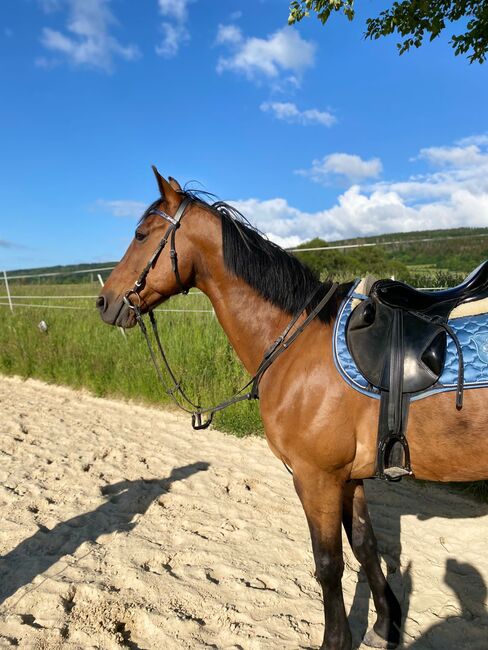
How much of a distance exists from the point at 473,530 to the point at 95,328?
23.6ft

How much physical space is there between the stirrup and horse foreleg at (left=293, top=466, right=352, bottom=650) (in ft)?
0.79

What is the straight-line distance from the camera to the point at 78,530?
3.26 meters

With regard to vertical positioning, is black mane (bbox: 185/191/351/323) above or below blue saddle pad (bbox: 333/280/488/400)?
above

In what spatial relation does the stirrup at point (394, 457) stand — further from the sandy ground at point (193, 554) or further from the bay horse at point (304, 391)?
the sandy ground at point (193, 554)

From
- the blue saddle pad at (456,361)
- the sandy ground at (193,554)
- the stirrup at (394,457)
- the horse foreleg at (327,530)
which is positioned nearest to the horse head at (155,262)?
the blue saddle pad at (456,361)

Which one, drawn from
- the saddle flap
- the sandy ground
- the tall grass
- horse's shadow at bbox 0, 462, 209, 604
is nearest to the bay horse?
the saddle flap

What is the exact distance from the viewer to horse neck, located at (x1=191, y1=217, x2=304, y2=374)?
2.30 m

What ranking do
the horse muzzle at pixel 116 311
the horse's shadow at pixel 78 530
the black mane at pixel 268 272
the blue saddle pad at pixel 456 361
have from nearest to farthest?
the blue saddle pad at pixel 456 361 → the black mane at pixel 268 272 → the horse muzzle at pixel 116 311 → the horse's shadow at pixel 78 530

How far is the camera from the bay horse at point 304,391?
1.93 meters

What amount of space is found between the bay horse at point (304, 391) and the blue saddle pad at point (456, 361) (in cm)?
4

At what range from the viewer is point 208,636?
7.55ft

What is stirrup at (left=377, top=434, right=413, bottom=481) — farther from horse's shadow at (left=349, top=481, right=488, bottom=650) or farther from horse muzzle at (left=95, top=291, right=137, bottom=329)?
horse muzzle at (left=95, top=291, right=137, bottom=329)

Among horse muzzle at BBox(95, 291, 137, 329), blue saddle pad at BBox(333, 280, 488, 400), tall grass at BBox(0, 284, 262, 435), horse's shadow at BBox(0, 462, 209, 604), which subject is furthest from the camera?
tall grass at BBox(0, 284, 262, 435)

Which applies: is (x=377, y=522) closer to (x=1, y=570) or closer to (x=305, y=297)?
(x=305, y=297)
